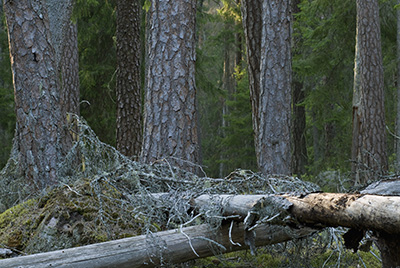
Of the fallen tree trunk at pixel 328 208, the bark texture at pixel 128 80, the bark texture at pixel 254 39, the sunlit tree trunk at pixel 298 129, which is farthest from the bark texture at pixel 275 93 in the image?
the sunlit tree trunk at pixel 298 129

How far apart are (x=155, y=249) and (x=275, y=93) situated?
4694mm

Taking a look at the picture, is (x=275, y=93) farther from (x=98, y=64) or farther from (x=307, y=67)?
(x=98, y=64)

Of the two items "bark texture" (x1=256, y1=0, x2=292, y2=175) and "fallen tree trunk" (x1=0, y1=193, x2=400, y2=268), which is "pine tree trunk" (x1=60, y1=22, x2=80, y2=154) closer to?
"bark texture" (x1=256, y1=0, x2=292, y2=175)

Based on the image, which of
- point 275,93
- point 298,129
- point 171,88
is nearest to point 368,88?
point 275,93

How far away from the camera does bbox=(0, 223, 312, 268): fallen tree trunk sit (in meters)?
3.05

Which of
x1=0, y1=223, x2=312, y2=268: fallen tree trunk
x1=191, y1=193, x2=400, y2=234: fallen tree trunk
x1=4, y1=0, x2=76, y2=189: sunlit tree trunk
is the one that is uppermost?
x1=4, y1=0, x2=76, y2=189: sunlit tree trunk

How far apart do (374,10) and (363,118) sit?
9.46ft

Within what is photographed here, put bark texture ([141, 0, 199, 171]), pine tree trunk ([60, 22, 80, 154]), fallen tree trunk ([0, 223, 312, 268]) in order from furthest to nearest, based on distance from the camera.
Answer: pine tree trunk ([60, 22, 80, 154]) < bark texture ([141, 0, 199, 171]) < fallen tree trunk ([0, 223, 312, 268])

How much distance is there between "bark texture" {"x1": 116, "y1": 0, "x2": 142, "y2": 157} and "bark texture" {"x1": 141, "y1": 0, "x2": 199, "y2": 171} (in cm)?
390

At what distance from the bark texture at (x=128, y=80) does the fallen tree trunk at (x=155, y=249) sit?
20.0 feet

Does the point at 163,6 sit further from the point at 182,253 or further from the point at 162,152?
the point at 182,253

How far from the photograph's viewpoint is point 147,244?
Result: 3.41 m

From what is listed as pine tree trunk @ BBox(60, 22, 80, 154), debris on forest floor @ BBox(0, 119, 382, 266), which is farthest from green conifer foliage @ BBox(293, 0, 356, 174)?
debris on forest floor @ BBox(0, 119, 382, 266)

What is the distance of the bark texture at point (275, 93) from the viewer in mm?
7316
